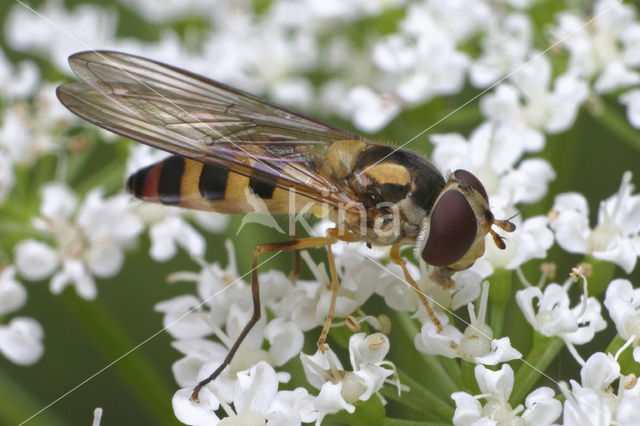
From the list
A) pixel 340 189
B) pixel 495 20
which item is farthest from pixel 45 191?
pixel 495 20

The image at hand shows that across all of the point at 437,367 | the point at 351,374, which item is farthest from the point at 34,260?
the point at 437,367

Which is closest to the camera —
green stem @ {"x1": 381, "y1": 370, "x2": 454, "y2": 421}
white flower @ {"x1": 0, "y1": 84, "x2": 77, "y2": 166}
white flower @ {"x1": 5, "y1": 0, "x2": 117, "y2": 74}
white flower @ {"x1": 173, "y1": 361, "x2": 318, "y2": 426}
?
white flower @ {"x1": 173, "y1": 361, "x2": 318, "y2": 426}

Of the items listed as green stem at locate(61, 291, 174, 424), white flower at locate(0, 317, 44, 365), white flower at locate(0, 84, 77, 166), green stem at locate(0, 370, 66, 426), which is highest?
white flower at locate(0, 84, 77, 166)

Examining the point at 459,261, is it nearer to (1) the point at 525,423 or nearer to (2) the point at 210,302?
(1) the point at 525,423

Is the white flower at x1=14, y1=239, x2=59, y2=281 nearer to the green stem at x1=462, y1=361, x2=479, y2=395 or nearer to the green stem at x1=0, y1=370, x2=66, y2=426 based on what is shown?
the green stem at x1=0, y1=370, x2=66, y2=426

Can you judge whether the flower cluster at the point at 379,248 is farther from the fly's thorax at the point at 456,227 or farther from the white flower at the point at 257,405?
the fly's thorax at the point at 456,227

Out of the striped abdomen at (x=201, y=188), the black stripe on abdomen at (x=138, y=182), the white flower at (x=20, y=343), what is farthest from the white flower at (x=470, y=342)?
the white flower at (x=20, y=343)

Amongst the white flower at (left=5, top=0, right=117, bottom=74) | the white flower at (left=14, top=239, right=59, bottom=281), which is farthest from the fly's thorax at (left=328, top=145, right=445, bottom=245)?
the white flower at (left=5, top=0, right=117, bottom=74)
